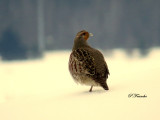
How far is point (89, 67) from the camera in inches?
240

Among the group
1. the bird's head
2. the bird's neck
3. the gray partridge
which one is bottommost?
the gray partridge

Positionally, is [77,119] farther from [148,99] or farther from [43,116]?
[148,99]

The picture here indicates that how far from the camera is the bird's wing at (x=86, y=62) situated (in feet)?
19.9

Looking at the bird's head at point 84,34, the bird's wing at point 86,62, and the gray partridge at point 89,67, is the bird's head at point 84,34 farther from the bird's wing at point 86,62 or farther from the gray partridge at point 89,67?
the bird's wing at point 86,62

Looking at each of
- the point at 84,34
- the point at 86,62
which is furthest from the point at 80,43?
the point at 86,62

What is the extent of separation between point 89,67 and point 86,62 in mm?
109

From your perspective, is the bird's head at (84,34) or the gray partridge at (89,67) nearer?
the gray partridge at (89,67)

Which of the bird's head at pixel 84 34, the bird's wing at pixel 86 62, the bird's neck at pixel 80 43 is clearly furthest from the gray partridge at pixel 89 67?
the bird's head at pixel 84 34

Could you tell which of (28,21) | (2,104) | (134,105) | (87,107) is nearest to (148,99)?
(134,105)

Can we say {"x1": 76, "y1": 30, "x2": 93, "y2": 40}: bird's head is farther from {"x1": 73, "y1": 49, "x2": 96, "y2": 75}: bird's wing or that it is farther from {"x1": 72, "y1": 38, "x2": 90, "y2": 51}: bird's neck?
{"x1": 73, "y1": 49, "x2": 96, "y2": 75}: bird's wing

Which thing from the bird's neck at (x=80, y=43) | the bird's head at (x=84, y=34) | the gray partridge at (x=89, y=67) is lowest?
the gray partridge at (x=89, y=67)

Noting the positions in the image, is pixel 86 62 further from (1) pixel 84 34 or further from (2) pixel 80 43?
(1) pixel 84 34

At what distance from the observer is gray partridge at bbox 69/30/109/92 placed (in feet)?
19.8

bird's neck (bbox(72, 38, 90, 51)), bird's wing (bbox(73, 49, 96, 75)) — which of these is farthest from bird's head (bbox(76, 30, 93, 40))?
bird's wing (bbox(73, 49, 96, 75))
